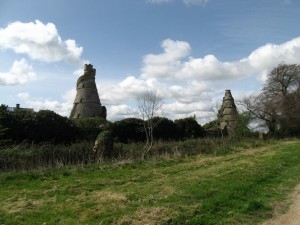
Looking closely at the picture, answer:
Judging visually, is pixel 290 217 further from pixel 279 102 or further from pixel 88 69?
pixel 279 102

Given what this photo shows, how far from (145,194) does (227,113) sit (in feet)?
121

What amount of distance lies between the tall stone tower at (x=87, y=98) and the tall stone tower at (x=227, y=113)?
14656mm

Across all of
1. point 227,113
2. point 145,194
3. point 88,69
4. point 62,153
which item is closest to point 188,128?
point 227,113

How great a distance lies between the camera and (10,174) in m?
13.2

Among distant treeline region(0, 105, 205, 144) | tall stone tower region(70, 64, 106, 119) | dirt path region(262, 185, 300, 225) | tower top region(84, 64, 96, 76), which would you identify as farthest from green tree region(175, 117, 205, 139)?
dirt path region(262, 185, 300, 225)

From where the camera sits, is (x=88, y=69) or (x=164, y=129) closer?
(x=164, y=129)

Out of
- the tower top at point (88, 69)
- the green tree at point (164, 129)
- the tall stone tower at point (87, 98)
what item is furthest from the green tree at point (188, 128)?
the tower top at point (88, 69)

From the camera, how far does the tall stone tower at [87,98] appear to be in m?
36.4

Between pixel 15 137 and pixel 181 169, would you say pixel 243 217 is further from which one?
pixel 15 137

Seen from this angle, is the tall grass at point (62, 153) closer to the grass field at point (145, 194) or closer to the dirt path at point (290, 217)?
the grass field at point (145, 194)

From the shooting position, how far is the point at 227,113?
4522 centimetres

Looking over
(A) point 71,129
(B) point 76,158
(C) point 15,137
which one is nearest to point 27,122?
(C) point 15,137

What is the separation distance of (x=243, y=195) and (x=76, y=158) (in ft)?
33.3

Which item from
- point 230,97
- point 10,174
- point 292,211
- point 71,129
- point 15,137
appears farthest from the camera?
point 230,97
